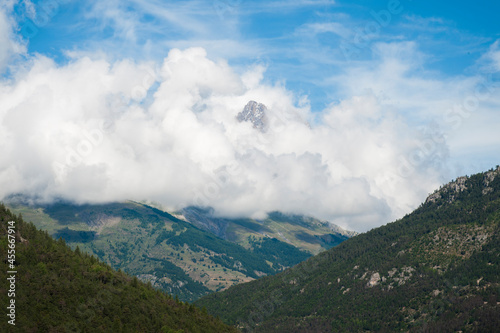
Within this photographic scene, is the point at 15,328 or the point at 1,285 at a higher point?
the point at 1,285

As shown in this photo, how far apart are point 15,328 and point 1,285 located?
919 inches

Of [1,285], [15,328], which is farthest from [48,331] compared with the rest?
[1,285]

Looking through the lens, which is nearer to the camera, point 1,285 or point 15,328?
point 15,328

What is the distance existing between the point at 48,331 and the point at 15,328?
50.0 ft

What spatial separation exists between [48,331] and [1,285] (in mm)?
29586

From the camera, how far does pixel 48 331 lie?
7721 inches

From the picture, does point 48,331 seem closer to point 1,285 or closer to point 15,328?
point 15,328

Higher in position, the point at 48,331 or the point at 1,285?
the point at 1,285

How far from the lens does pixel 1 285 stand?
648ft

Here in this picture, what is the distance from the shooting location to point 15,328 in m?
185
